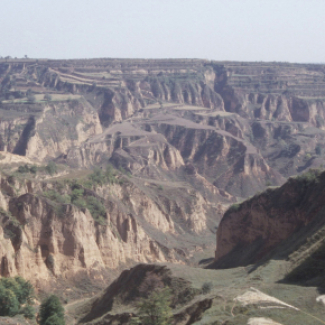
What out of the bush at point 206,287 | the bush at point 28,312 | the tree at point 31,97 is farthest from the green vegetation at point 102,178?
the tree at point 31,97

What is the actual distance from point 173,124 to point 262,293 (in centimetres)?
10914

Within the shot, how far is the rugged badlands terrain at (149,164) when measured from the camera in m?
57.8

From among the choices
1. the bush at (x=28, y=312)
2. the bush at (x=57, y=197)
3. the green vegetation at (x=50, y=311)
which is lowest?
the bush at (x=28, y=312)

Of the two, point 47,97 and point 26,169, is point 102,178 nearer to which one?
point 26,169

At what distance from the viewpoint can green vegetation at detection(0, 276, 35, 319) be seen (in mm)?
45906

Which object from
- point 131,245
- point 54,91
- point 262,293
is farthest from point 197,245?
point 54,91

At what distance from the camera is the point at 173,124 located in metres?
144

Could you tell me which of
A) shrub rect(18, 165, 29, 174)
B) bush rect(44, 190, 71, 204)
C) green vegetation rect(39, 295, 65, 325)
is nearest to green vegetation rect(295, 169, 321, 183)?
bush rect(44, 190, 71, 204)

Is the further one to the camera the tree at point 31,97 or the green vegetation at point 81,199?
the tree at point 31,97

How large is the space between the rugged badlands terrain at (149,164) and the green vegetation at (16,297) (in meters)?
3.02

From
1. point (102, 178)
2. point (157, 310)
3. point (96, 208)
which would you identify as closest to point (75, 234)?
point (96, 208)

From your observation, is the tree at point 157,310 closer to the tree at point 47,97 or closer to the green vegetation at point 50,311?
the green vegetation at point 50,311

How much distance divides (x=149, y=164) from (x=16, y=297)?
232 feet

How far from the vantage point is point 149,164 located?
383ft
